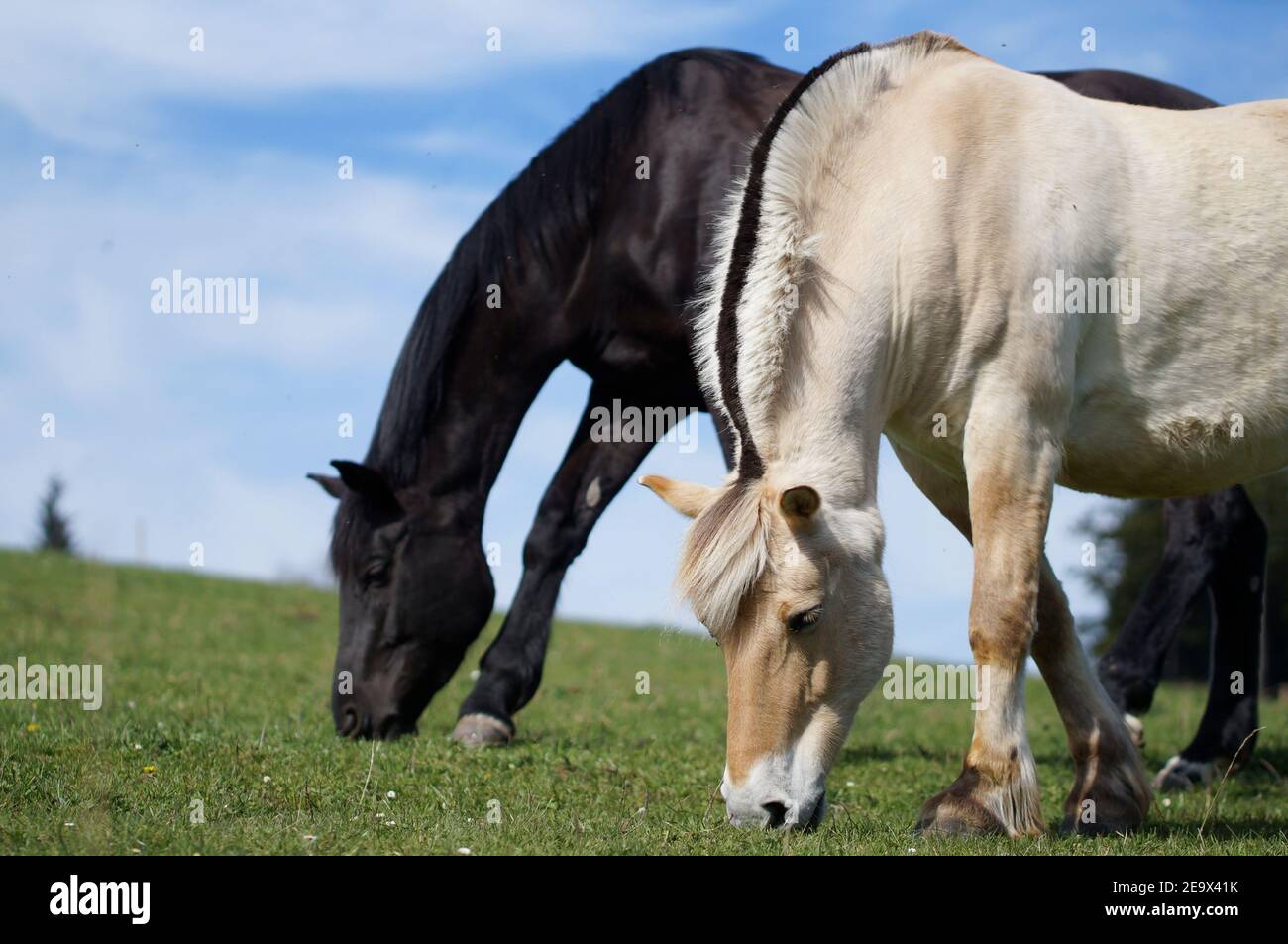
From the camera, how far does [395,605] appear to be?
7.21 metres

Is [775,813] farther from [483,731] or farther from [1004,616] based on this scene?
[483,731]

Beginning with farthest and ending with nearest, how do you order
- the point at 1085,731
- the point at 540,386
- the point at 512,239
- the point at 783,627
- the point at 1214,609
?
the point at 1214,609, the point at 540,386, the point at 512,239, the point at 1085,731, the point at 783,627

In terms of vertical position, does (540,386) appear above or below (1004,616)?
above

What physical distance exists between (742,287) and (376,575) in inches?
134

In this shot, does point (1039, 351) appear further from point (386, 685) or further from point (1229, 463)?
point (386, 685)

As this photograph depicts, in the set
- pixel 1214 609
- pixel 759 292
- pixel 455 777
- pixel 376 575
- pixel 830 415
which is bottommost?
pixel 455 777

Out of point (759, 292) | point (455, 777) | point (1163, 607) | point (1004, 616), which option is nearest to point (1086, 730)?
point (1004, 616)

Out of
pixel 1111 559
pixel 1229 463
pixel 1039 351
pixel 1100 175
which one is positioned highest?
pixel 1100 175

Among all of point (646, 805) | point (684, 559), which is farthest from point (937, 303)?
point (646, 805)

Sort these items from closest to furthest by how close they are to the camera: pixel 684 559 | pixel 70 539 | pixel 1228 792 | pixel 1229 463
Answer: pixel 684 559
pixel 1229 463
pixel 1228 792
pixel 70 539

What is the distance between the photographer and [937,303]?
4.68 meters

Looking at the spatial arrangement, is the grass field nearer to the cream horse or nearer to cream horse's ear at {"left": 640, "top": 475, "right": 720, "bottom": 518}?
the cream horse

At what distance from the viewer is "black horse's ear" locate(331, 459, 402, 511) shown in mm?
6953

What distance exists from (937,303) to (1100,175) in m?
0.86
